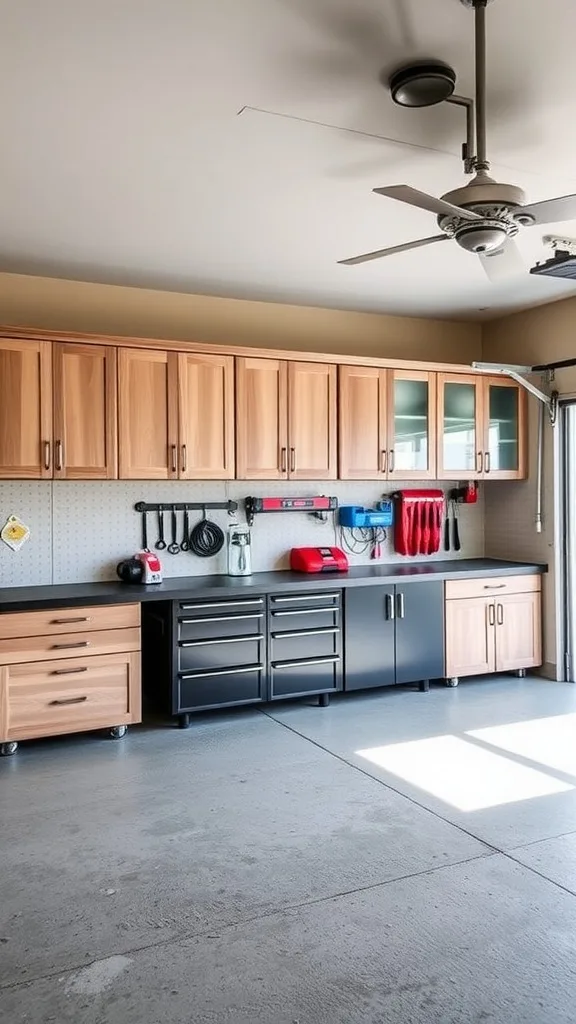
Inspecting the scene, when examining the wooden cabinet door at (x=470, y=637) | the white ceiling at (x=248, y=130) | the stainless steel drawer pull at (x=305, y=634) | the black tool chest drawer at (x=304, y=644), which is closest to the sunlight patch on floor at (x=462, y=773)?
the black tool chest drawer at (x=304, y=644)

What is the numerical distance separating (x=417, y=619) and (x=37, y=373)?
2997 mm

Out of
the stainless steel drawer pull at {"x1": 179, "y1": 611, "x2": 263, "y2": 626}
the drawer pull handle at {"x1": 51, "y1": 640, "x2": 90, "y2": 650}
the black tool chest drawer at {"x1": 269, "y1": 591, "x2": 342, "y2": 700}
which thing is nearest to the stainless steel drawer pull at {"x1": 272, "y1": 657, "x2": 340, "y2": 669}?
the black tool chest drawer at {"x1": 269, "y1": 591, "x2": 342, "y2": 700}

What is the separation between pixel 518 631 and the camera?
228 inches

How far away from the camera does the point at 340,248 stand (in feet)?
14.6

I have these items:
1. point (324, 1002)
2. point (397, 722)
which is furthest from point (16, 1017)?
point (397, 722)

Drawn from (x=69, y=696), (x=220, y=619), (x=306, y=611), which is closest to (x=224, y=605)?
(x=220, y=619)

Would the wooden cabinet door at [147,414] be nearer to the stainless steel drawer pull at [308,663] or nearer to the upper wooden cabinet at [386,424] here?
the upper wooden cabinet at [386,424]

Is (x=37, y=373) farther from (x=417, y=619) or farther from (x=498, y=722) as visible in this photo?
(x=498, y=722)

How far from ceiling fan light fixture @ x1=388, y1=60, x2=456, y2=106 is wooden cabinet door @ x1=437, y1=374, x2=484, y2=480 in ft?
10.3

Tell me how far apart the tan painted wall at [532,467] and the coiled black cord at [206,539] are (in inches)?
97.2

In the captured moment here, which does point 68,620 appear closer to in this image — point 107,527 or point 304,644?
point 107,527

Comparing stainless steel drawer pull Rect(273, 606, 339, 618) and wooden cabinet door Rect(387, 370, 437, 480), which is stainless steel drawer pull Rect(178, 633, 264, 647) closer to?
stainless steel drawer pull Rect(273, 606, 339, 618)

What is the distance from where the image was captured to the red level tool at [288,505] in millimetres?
5434

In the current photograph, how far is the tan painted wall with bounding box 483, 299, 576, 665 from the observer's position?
5727 mm
